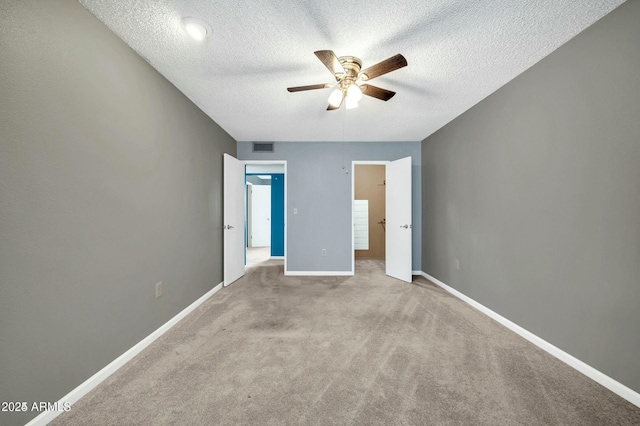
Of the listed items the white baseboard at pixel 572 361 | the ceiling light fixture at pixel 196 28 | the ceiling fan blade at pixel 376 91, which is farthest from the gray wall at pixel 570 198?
the ceiling light fixture at pixel 196 28

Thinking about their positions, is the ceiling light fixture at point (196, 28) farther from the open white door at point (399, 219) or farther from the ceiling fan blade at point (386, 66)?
the open white door at point (399, 219)

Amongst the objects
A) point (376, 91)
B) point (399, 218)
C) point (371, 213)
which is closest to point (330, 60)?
point (376, 91)

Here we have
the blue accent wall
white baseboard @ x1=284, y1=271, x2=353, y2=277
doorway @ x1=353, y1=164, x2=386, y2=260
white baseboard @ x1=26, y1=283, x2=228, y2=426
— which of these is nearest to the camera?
white baseboard @ x1=26, y1=283, x2=228, y2=426

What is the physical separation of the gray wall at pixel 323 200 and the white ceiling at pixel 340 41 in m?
1.55

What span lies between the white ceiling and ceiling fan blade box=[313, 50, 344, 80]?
23cm

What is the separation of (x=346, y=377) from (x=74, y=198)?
2173mm

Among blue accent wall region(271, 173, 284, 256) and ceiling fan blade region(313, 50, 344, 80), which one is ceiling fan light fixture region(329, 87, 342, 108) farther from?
blue accent wall region(271, 173, 284, 256)

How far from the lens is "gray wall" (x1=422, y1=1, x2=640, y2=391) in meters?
1.49

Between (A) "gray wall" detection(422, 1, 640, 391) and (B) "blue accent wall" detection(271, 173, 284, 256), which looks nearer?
(A) "gray wall" detection(422, 1, 640, 391)

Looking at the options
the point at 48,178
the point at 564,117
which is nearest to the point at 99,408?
the point at 48,178

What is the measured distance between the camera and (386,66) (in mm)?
1737

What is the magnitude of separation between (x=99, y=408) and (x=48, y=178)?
1.40 metres

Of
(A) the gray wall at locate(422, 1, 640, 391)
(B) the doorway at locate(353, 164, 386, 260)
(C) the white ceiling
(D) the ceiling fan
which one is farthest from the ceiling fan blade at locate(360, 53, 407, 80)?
(B) the doorway at locate(353, 164, 386, 260)

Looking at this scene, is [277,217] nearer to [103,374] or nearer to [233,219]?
[233,219]
